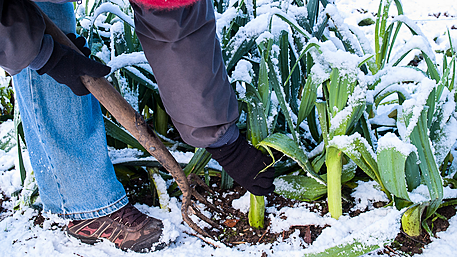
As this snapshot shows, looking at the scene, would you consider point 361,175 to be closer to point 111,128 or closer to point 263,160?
point 263,160

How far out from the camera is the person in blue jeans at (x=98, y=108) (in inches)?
27.4

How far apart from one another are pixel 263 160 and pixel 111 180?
52 centimetres

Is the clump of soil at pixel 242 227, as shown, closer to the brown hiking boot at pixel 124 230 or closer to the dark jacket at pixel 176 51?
the brown hiking boot at pixel 124 230

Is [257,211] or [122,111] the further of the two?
[257,211]

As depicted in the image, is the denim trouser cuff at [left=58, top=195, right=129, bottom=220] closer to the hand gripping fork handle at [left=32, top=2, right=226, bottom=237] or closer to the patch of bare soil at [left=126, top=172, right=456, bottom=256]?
the patch of bare soil at [left=126, top=172, right=456, bottom=256]

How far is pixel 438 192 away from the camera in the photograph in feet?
2.69

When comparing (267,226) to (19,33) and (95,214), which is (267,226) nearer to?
(95,214)

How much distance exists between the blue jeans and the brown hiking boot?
0.03m

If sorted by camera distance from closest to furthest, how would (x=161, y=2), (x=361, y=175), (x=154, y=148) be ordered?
(x=161, y=2) → (x=154, y=148) → (x=361, y=175)

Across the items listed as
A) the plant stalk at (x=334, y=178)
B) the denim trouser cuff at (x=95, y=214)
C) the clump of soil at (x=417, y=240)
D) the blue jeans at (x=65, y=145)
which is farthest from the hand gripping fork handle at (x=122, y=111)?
the clump of soil at (x=417, y=240)

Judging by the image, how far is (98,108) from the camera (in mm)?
1093

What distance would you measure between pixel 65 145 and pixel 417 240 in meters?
1.07

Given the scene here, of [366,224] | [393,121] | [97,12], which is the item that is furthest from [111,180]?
[393,121]

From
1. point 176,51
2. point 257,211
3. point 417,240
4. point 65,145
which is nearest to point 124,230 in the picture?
point 65,145
